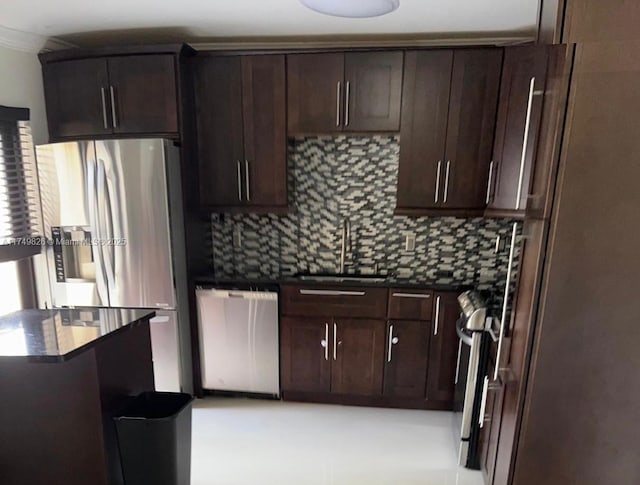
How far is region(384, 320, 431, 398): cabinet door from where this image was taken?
2662 mm

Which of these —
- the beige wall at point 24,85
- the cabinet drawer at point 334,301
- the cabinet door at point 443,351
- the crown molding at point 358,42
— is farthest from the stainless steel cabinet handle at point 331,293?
the beige wall at point 24,85

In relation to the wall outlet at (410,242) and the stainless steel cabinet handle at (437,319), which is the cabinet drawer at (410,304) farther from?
the wall outlet at (410,242)

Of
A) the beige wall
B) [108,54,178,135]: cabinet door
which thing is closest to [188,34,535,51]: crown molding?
[108,54,178,135]: cabinet door

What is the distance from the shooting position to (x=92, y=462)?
1597 mm

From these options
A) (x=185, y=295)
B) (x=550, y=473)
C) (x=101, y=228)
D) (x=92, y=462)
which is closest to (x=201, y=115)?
(x=101, y=228)

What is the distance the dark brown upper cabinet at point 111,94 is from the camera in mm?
2520

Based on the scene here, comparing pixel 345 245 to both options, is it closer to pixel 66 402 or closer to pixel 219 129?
pixel 219 129

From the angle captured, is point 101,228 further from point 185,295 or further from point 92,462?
point 92,462

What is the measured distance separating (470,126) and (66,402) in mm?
2529

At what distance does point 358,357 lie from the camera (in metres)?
2.74

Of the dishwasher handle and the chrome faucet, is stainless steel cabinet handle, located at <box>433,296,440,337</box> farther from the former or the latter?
the dishwasher handle

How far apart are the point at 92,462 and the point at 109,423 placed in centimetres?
18

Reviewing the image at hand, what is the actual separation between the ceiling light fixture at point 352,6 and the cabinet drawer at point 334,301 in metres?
1.62

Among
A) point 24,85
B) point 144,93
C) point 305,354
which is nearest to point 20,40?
point 24,85
